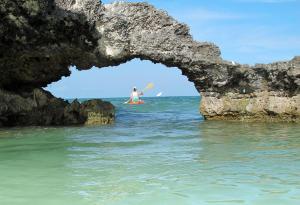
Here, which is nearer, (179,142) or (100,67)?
(179,142)

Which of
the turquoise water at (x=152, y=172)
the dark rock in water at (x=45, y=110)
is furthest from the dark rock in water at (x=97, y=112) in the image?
the turquoise water at (x=152, y=172)

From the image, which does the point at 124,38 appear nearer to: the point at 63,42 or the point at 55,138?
the point at 63,42

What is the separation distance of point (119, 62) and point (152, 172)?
11628 millimetres

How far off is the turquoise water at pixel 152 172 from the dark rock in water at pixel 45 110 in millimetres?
6046

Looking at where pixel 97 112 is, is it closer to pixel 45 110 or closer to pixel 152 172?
pixel 45 110

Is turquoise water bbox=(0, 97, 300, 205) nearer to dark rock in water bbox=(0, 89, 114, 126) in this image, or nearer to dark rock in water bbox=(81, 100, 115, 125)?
dark rock in water bbox=(0, 89, 114, 126)

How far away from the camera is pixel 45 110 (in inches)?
697

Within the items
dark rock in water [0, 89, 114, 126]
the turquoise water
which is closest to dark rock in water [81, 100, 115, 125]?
dark rock in water [0, 89, 114, 126]

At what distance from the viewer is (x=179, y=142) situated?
34.3 feet

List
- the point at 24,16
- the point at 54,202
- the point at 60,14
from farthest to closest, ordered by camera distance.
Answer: the point at 60,14
the point at 24,16
the point at 54,202

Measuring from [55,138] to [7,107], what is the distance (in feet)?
16.9

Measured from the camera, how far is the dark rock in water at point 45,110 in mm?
16531

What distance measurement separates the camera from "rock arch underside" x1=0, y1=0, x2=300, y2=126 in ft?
53.2

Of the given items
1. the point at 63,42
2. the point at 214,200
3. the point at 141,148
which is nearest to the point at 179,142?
the point at 141,148
